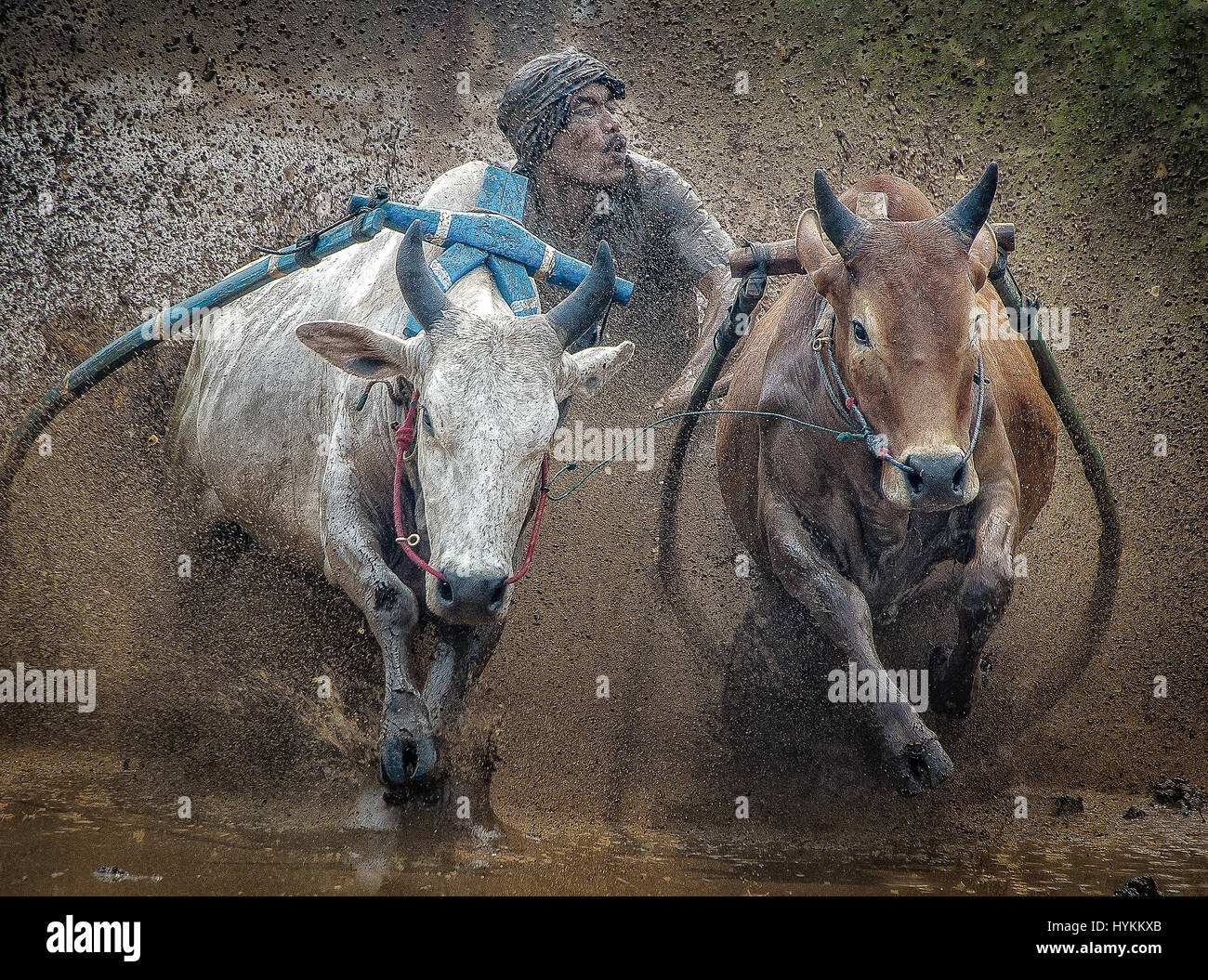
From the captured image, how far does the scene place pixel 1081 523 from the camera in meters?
6.20

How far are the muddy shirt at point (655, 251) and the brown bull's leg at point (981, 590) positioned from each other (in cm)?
248

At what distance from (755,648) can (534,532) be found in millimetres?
2123

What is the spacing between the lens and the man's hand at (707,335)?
18.2ft

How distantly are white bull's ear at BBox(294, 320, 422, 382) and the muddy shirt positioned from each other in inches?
86.0

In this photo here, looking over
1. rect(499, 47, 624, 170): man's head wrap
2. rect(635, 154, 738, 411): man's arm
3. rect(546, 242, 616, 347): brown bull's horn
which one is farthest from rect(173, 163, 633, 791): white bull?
rect(635, 154, 738, 411): man's arm

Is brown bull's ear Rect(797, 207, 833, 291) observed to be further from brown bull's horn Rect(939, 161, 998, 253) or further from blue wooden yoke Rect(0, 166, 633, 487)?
blue wooden yoke Rect(0, 166, 633, 487)

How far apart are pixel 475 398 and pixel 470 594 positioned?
595 millimetres

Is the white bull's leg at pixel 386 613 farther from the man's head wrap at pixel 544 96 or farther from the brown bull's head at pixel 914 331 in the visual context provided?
the man's head wrap at pixel 544 96

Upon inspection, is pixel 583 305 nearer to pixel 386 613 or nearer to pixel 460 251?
pixel 460 251

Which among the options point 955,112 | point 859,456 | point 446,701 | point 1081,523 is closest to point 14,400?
point 446,701

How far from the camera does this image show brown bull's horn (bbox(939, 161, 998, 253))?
11.9 feet

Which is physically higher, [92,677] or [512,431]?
[512,431]

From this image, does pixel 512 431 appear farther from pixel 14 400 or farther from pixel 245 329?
pixel 14 400

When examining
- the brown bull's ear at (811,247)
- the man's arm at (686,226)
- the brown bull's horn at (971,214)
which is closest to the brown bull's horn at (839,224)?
the brown bull's ear at (811,247)
